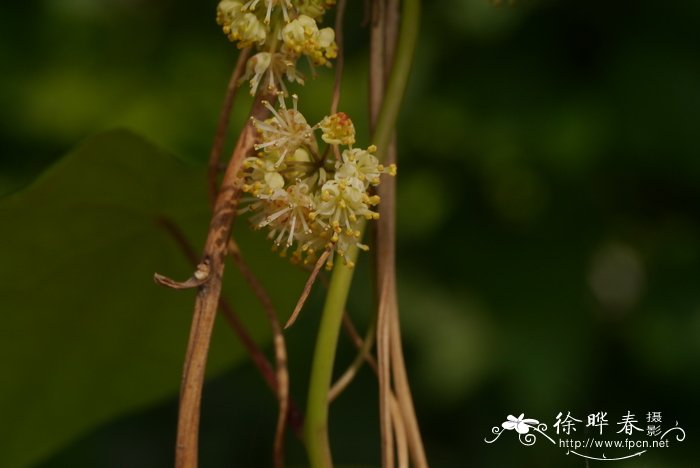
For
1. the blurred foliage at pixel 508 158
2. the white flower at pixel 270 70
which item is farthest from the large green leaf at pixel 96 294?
the blurred foliage at pixel 508 158

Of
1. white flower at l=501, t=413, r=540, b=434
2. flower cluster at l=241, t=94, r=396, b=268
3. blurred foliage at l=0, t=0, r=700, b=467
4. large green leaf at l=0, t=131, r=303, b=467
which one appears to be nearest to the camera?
flower cluster at l=241, t=94, r=396, b=268

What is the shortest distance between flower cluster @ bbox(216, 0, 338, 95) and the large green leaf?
0.16 m

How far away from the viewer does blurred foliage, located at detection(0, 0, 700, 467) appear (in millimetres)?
1467

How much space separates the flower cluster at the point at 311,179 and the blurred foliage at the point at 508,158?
2.62 feet

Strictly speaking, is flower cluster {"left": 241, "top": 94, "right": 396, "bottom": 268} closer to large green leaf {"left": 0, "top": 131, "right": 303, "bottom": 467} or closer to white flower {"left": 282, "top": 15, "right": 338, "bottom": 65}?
white flower {"left": 282, "top": 15, "right": 338, "bottom": 65}

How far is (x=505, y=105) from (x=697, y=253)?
1.55 ft

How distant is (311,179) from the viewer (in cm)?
54

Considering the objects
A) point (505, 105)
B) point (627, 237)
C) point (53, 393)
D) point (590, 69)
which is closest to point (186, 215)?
point (53, 393)

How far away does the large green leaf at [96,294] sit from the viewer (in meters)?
0.72

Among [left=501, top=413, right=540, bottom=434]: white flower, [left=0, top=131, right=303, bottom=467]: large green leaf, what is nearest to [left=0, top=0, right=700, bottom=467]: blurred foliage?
Result: [left=501, top=413, right=540, bottom=434]: white flower

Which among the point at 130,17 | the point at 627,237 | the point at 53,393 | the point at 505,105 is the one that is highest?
the point at 130,17

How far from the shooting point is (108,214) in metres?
0.77

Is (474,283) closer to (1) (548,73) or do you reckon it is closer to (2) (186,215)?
(1) (548,73)

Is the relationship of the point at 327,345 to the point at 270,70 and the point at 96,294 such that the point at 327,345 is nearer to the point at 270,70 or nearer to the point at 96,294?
the point at 270,70
